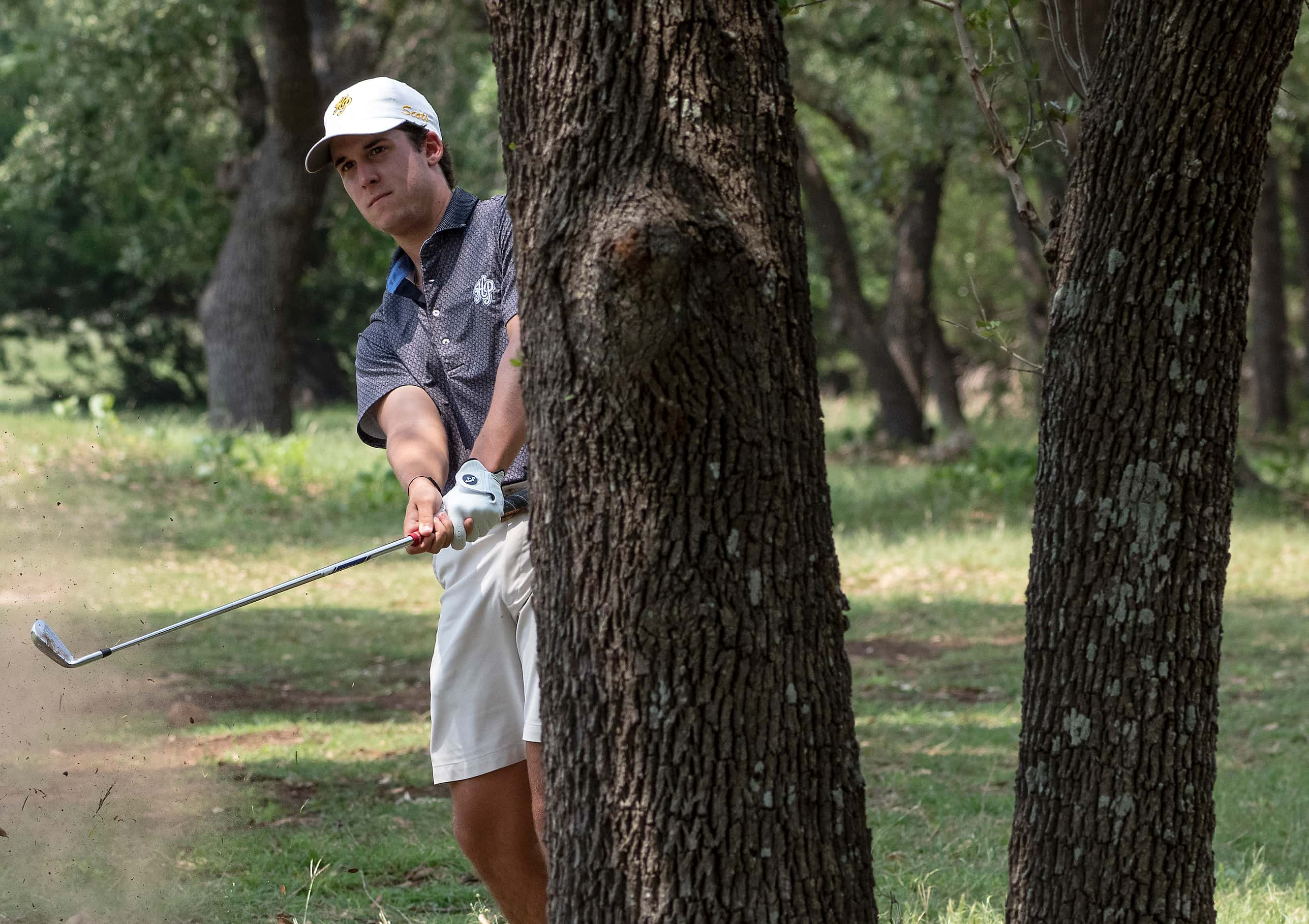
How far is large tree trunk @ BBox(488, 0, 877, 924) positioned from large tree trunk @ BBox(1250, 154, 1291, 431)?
17996 millimetres

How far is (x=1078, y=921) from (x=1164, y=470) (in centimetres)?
87

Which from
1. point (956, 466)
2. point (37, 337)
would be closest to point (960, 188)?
point (956, 466)

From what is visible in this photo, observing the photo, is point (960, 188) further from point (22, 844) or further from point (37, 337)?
point (22, 844)

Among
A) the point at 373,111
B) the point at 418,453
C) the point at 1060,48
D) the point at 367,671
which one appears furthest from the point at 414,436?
the point at 367,671

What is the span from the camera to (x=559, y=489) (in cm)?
224

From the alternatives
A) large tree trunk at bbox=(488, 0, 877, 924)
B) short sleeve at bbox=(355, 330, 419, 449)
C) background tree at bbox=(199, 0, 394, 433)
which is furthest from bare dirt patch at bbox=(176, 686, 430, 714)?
background tree at bbox=(199, 0, 394, 433)

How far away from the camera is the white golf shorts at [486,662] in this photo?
3.20m

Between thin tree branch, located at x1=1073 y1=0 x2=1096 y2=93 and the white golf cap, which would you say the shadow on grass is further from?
→ thin tree branch, located at x1=1073 y1=0 x2=1096 y2=93

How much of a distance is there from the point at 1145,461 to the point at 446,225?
1.56 meters

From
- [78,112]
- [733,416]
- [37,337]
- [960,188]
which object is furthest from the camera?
[960,188]

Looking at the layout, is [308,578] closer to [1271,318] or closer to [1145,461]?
[1145,461]

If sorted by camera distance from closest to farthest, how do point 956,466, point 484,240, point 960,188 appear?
1. point 484,240
2. point 956,466
3. point 960,188

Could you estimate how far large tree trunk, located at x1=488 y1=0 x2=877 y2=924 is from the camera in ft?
6.95

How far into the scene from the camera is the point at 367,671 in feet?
24.7
